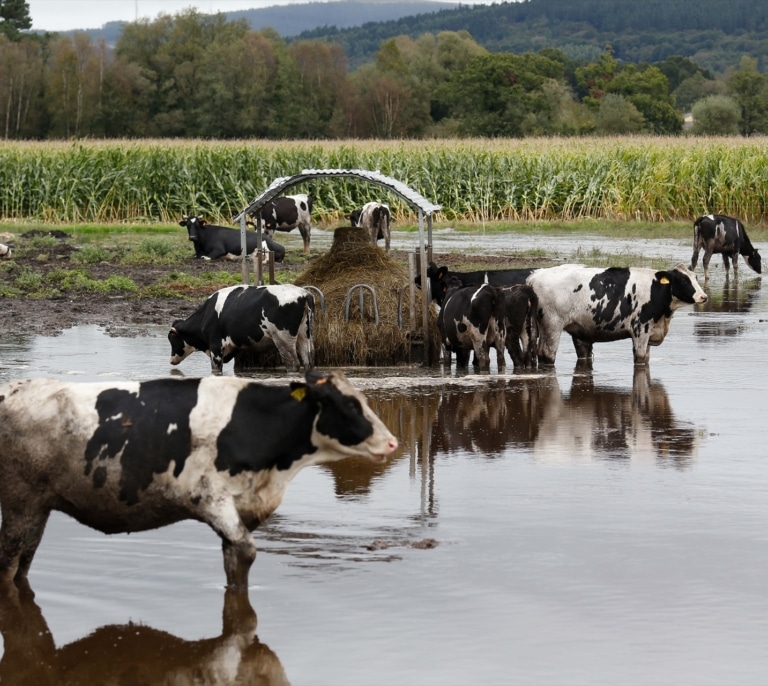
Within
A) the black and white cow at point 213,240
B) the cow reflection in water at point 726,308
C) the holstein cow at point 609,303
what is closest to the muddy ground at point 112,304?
the black and white cow at point 213,240

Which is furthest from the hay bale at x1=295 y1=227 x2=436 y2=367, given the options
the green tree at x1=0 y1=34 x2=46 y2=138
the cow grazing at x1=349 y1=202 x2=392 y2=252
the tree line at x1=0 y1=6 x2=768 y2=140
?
the green tree at x1=0 y1=34 x2=46 y2=138

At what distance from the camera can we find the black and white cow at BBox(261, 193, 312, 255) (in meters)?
32.0

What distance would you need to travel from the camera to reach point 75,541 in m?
9.22

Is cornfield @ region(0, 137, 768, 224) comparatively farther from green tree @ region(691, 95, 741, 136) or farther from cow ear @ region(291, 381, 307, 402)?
green tree @ region(691, 95, 741, 136)

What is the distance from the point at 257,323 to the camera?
15500 mm

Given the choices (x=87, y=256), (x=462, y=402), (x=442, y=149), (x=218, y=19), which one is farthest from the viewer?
(x=218, y=19)

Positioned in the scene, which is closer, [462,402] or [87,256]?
[462,402]

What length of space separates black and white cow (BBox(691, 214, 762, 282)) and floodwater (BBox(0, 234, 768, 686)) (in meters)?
14.0

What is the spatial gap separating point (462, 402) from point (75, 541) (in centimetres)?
576

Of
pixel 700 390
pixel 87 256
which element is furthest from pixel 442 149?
pixel 700 390

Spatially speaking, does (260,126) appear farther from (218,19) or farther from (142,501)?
(142,501)

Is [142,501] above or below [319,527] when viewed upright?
above

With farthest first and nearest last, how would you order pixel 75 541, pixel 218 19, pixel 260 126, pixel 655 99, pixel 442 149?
pixel 218 19, pixel 655 99, pixel 260 126, pixel 442 149, pixel 75 541

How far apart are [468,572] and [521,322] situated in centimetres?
783
